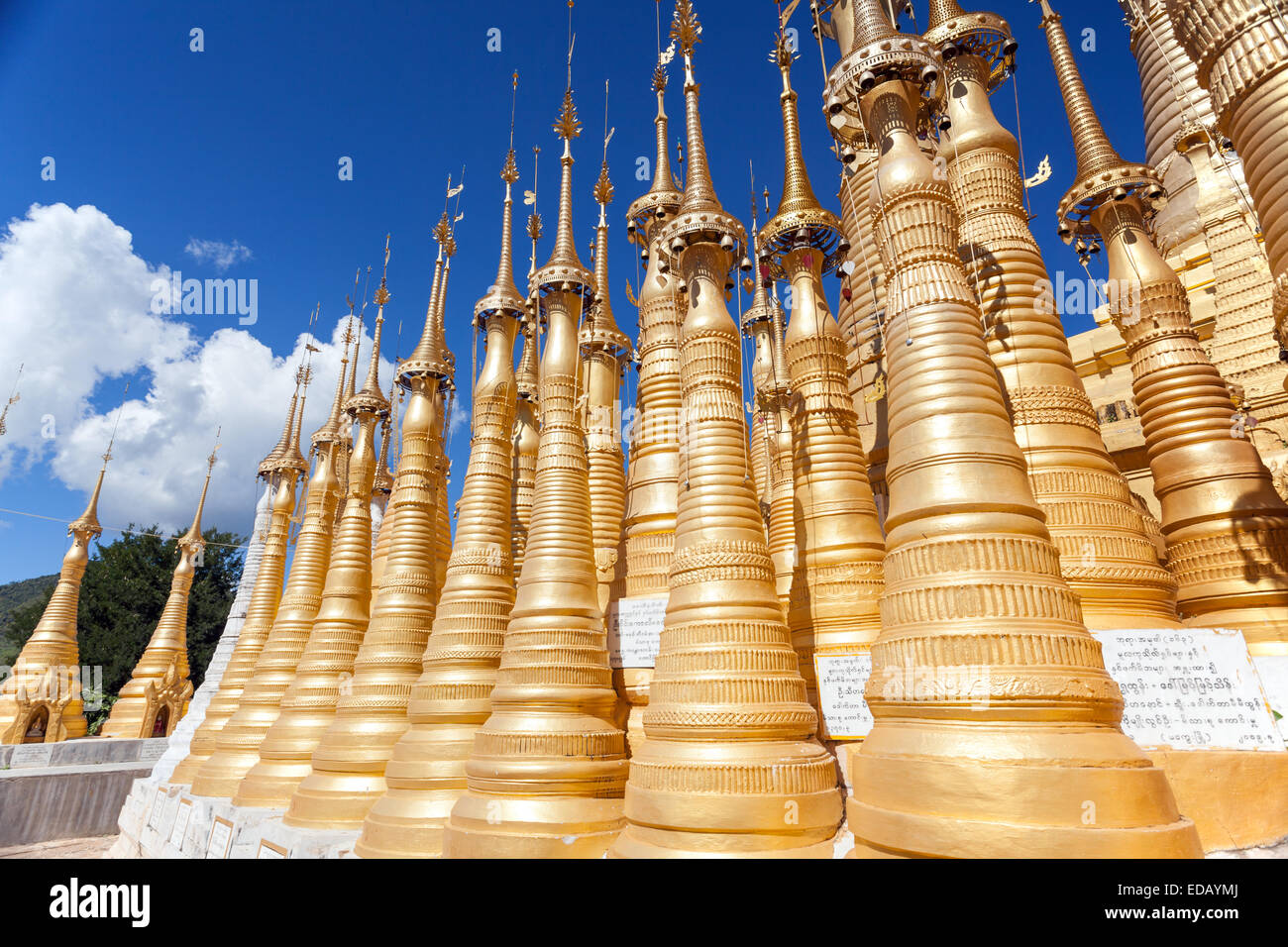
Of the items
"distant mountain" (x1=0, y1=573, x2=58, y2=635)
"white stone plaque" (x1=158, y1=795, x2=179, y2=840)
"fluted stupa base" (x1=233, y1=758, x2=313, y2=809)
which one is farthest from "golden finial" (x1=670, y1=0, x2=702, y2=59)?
"distant mountain" (x1=0, y1=573, x2=58, y2=635)

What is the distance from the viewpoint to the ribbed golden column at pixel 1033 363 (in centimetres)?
766

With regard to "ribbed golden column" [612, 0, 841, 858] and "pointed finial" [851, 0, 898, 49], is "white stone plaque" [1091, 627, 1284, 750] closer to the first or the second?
"ribbed golden column" [612, 0, 841, 858]

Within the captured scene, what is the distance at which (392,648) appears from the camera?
12.7 m

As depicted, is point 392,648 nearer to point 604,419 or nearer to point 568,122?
point 604,419

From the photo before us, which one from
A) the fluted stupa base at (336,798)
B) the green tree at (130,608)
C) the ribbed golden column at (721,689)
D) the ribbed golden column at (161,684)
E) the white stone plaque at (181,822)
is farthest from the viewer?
the green tree at (130,608)

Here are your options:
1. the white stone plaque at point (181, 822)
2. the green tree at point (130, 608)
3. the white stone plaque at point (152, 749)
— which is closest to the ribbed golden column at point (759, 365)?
the white stone plaque at point (181, 822)

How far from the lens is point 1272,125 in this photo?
5.12 meters

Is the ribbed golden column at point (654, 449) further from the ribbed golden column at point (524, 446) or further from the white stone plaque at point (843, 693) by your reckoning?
the ribbed golden column at point (524, 446)

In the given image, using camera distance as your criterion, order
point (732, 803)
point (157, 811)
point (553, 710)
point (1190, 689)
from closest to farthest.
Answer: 1. point (1190, 689)
2. point (732, 803)
3. point (553, 710)
4. point (157, 811)

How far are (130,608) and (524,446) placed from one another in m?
37.5

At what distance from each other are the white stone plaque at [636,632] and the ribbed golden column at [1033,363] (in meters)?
5.23

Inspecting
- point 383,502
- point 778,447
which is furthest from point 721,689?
point 383,502
